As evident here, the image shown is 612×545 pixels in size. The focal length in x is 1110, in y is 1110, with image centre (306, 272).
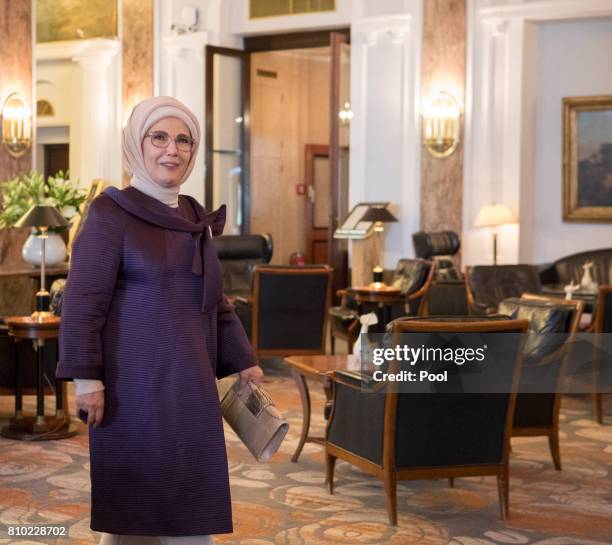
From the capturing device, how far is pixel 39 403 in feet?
21.8

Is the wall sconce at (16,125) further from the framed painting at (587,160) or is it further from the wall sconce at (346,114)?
the framed painting at (587,160)

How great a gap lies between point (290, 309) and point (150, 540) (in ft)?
A: 17.5

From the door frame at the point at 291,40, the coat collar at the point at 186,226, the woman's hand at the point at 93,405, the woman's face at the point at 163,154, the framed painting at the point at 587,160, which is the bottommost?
the woman's hand at the point at 93,405

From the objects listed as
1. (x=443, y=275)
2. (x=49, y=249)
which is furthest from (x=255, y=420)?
(x=443, y=275)

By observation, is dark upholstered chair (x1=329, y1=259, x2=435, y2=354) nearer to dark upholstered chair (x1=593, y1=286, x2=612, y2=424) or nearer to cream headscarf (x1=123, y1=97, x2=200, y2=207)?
dark upholstered chair (x1=593, y1=286, x2=612, y2=424)

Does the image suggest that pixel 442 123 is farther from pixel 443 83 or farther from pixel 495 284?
pixel 495 284

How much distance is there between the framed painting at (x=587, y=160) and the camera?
1170cm

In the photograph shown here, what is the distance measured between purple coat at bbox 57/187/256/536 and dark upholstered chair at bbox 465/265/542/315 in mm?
5899

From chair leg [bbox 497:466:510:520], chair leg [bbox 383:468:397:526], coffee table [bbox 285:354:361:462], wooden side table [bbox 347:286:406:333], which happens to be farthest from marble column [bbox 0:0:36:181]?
chair leg [bbox 497:466:510:520]

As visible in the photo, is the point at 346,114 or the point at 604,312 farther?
the point at 346,114

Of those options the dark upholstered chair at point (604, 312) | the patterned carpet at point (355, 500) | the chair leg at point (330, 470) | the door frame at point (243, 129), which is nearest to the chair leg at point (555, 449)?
the patterned carpet at point (355, 500)

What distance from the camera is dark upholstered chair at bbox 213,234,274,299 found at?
10.6 metres

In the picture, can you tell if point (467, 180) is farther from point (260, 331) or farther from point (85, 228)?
point (85, 228)

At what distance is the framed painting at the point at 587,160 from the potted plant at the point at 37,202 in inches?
219
